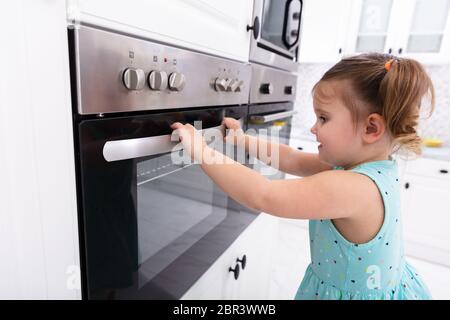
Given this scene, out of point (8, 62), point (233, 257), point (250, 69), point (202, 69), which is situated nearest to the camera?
point (8, 62)

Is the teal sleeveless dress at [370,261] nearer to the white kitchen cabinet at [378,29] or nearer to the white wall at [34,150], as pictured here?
the white wall at [34,150]

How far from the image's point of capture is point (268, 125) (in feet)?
3.31

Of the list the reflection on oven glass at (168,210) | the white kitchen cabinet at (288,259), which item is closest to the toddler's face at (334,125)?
the reflection on oven glass at (168,210)

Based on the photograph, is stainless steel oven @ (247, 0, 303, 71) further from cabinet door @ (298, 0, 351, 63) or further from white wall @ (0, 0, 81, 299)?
cabinet door @ (298, 0, 351, 63)

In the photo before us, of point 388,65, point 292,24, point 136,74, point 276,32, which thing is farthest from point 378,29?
point 136,74

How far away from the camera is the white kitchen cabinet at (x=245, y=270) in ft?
2.73

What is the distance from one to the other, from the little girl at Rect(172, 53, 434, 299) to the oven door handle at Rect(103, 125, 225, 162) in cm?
3

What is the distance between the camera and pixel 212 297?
864mm

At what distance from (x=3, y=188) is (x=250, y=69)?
0.64 meters

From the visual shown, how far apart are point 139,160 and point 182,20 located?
0.26 m

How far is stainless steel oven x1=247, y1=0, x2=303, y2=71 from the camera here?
829 millimetres

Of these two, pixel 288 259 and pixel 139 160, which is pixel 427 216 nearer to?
pixel 288 259
